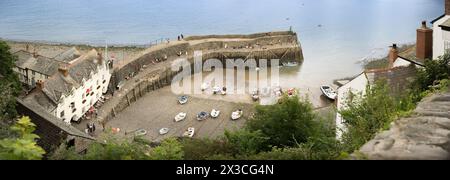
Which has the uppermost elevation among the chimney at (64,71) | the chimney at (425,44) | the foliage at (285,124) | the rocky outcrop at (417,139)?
the chimney at (425,44)

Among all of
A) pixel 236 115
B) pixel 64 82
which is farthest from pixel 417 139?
pixel 64 82

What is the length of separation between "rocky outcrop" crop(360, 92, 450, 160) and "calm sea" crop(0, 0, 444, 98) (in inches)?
998

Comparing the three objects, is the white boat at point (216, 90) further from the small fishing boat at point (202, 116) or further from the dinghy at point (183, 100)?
the small fishing boat at point (202, 116)

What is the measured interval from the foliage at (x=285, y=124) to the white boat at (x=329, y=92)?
1638cm

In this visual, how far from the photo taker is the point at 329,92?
2881 cm

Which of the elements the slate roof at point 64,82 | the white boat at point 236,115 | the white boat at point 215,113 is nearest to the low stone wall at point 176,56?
the slate roof at point 64,82

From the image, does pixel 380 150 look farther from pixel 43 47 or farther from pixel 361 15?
pixel 361 15

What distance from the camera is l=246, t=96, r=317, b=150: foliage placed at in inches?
410

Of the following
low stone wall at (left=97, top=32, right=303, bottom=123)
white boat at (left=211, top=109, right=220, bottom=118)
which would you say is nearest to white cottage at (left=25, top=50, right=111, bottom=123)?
low stone wall at (left=97, top=32, right=303, bottom=123)

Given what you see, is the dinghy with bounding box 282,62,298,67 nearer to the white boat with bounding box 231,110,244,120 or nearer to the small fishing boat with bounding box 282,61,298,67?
the small fishing boat with bounding box 282,61,298,67

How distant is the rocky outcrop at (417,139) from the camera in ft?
16.5

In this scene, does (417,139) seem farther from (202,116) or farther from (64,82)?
(64,82)

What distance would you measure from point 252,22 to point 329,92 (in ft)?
94.3
